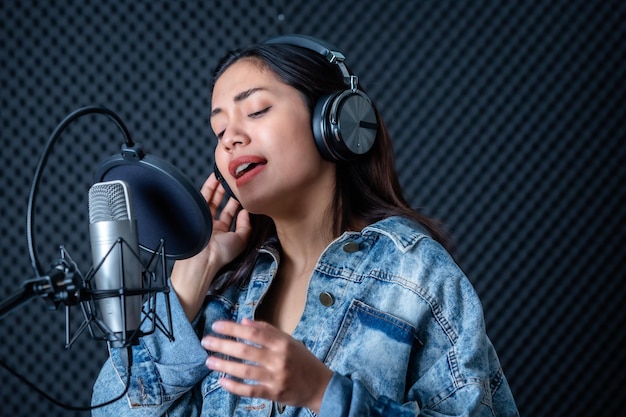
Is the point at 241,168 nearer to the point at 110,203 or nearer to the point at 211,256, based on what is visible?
the point at 211,256

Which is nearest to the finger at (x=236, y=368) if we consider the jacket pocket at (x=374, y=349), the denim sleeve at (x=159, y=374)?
the jacket pocket at (x=374, y=349)

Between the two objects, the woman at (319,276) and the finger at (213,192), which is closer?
the woman at (319,276)

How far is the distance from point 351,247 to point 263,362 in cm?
37

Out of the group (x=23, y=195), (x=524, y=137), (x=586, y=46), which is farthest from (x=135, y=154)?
(x=586, y=46)

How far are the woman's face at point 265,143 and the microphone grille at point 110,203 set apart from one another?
12.3 inches

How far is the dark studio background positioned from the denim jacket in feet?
2.90

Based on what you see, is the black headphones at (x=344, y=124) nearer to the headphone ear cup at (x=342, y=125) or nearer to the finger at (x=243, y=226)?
the headphone ear cup at (x=342, y=125)

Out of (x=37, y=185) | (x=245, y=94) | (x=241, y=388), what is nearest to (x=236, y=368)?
(x=241, y=388)

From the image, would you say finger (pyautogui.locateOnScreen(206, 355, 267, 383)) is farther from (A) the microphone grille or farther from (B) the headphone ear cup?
(B) the headphone ear cup

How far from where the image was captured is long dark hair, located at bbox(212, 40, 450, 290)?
1.11m

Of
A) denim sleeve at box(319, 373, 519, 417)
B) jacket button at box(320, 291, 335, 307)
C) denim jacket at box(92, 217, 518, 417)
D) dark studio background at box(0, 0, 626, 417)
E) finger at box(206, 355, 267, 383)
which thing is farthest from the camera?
dark studio background at box(0, 0, 626, 417)

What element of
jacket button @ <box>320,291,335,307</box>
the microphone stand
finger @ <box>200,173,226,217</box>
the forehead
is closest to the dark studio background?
finger @ <box>200,173,226,217</box>

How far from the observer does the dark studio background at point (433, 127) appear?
75.3 inches

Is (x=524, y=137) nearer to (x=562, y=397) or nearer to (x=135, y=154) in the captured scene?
(x=562, y=397)
